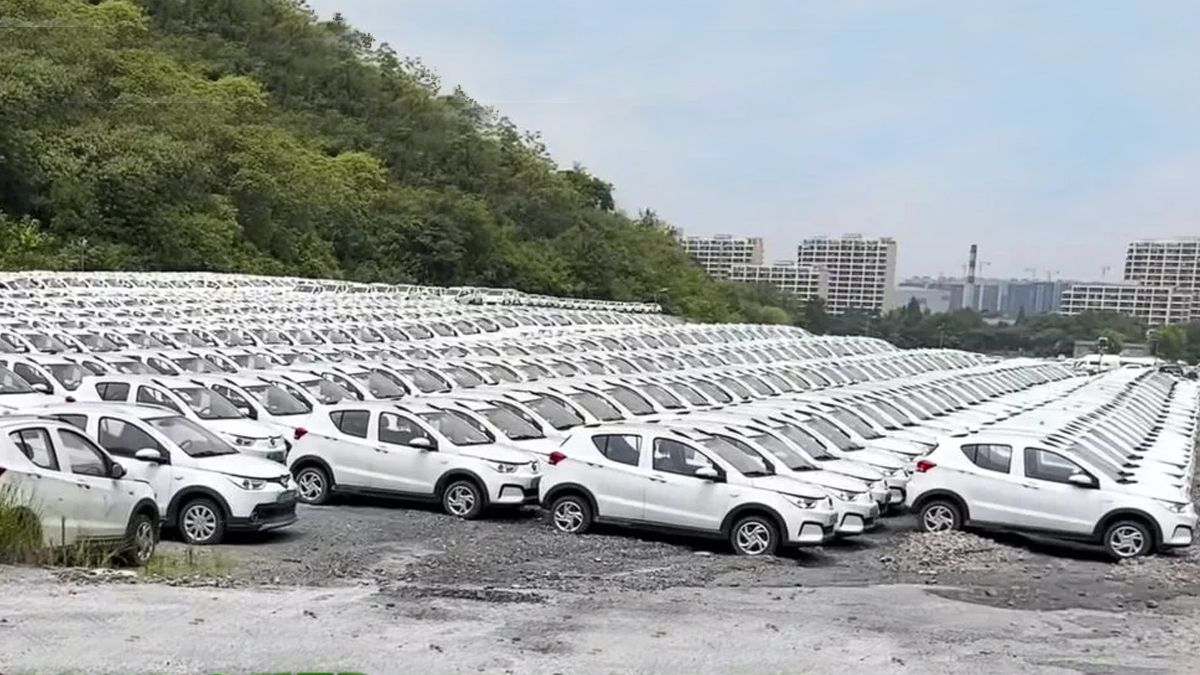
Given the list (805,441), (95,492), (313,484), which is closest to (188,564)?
(95,492)

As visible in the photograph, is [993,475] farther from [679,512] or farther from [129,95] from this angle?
[129,95]

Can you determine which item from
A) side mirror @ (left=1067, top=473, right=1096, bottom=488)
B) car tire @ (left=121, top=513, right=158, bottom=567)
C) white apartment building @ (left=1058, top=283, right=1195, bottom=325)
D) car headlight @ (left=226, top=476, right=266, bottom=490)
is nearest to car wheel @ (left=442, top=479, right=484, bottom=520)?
car headlight @ (left=226, top=476, right=266, bottom=490)

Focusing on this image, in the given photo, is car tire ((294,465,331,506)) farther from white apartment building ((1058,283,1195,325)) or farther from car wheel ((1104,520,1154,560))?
white apartment building ((1058,283,1195,325))

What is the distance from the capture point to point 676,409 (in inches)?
928

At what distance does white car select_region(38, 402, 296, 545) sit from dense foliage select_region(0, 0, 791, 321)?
44.9 metres

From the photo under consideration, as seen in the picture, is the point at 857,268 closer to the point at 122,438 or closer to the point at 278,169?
the point at 278,169

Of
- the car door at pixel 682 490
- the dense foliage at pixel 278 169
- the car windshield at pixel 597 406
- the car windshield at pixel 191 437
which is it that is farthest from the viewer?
the dense foliage at pixel 278 169

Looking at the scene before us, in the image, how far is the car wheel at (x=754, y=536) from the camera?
14938mm

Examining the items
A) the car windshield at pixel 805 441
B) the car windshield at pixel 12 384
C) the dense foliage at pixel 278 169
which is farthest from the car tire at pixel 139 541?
the dense foliage at pixel 278 169

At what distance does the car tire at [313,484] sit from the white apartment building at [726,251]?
147391 millimetres

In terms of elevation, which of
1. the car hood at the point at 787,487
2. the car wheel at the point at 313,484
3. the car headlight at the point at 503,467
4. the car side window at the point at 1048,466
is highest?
the car side window at the point at 1048,466

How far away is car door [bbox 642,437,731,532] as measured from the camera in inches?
595

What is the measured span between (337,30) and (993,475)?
113339 mm

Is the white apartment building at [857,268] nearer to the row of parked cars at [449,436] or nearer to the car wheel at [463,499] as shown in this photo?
the row of parked cars at [449,436]
